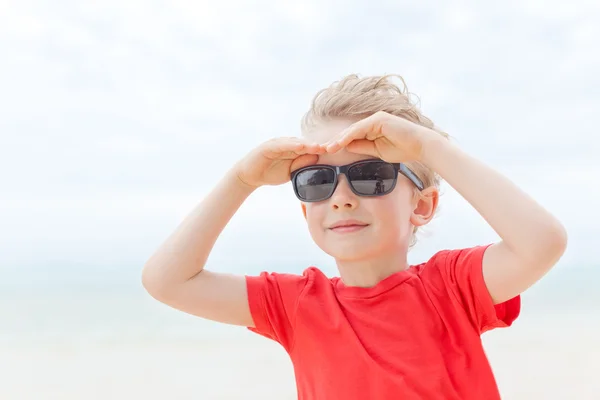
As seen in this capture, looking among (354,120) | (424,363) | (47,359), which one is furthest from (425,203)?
(47,359)

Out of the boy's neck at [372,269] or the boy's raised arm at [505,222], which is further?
the boy's neck at [372,269]

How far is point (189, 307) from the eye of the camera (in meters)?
2.16

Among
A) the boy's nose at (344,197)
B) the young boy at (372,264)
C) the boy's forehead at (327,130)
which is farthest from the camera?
→ the boy's forehead at (327,130)

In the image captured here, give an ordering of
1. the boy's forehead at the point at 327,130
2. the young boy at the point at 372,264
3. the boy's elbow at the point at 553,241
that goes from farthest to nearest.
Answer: the boy's forehead at the point at 327,130 → the young boy at the point at 372,264 → the boy's elbow at the point at 553,241

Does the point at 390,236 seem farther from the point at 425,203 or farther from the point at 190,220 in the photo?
the point at 190,220

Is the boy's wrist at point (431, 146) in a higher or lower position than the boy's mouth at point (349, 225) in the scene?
higher

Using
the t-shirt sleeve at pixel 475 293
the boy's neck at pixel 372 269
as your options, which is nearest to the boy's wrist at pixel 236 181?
the boy's neck at pixel 372 269

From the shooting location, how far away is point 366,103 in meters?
2.19

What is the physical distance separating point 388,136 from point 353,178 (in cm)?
18

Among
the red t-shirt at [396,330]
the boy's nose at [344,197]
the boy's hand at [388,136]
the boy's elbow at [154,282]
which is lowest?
the red t-shirt at [396,330]

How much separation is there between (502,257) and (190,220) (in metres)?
1.02

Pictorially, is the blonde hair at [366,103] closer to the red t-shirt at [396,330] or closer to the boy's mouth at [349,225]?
the boy's mouth at [349,225]

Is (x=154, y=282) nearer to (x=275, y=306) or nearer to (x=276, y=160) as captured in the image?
(x=275, y=306)

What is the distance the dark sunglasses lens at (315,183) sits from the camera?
2.03 metres
